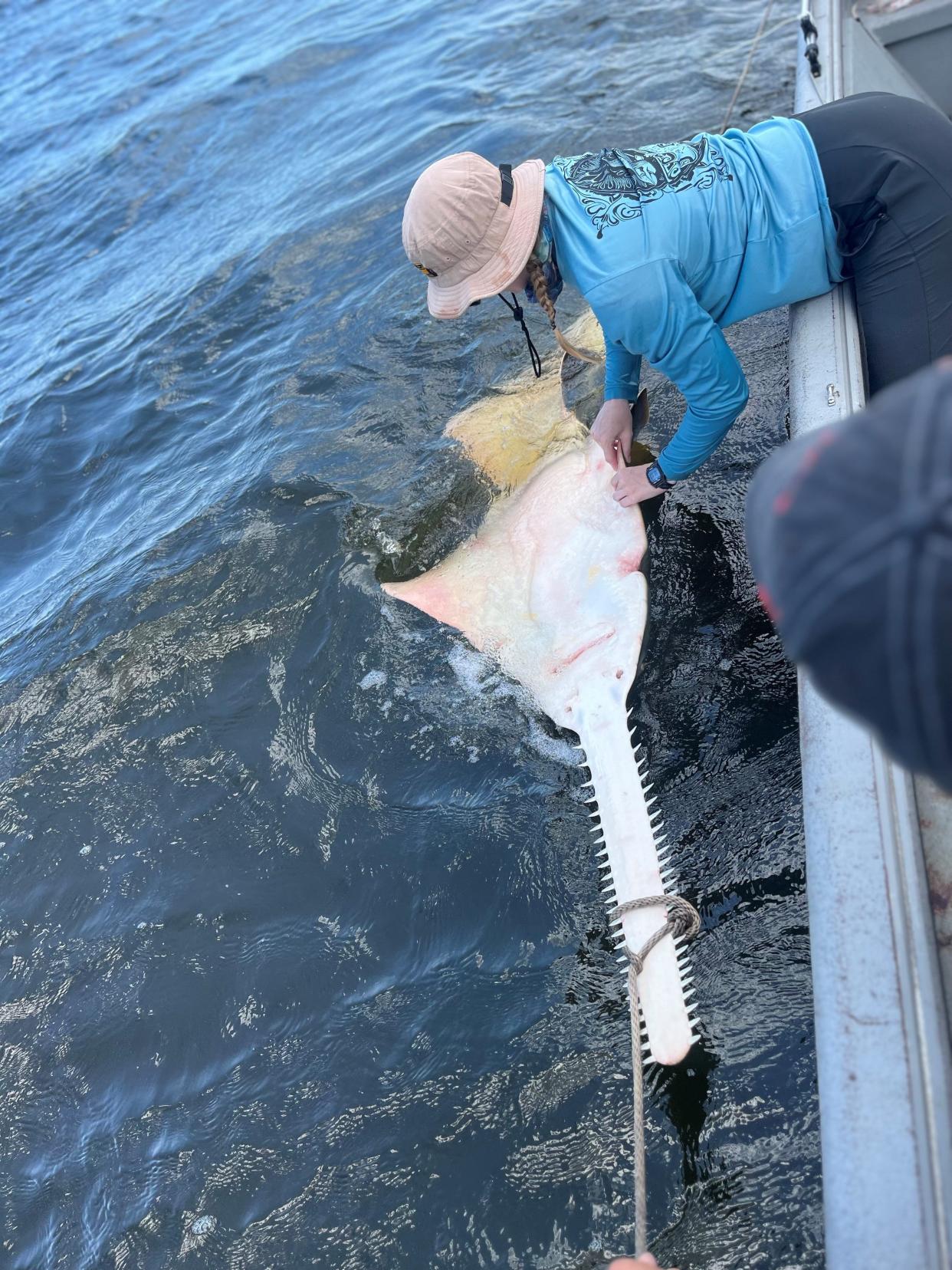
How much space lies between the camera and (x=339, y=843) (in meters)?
3.80

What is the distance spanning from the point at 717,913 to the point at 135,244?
8627 millimetres

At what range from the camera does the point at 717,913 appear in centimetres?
307

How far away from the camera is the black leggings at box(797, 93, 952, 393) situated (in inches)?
121

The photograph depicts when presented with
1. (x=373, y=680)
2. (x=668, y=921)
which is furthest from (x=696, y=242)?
Result: (x=373, y=680)

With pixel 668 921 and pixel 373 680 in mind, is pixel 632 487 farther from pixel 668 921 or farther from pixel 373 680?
pixel 668 921

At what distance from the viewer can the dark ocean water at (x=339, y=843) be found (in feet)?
9.17

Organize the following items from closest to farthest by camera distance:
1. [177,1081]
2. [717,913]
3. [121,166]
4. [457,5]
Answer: [717,913] → [177,1081] → [121,166] → [457,5]

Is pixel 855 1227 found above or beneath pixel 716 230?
beneath

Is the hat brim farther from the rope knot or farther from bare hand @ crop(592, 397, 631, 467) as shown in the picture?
the rope knot

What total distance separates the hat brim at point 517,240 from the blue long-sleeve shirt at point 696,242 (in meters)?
0.07

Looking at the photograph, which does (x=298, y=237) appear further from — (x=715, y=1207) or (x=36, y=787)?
(x=715, y=1207)

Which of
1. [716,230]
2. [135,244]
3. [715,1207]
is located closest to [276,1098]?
[715,1207]

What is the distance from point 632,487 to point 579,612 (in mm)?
538

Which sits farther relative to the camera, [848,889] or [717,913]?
[717,913]
